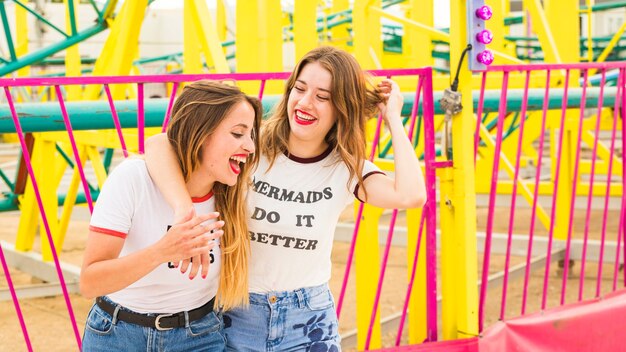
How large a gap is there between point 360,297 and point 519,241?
2.69 meters

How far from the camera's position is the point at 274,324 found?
2438mm

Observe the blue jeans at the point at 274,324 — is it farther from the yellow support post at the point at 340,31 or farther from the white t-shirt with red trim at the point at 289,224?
the yellow support post at the point at 340,31

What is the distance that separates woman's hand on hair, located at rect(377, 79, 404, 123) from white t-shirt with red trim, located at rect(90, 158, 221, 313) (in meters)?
0.72

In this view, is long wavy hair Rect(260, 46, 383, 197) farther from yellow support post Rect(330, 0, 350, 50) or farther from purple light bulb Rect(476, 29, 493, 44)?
yellow support post Rect(330, 0, 350, 50)

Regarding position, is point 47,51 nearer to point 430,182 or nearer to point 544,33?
point 544,33

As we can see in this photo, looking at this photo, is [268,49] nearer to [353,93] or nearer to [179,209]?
[353,93]

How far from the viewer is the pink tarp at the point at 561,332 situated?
3.44 metres

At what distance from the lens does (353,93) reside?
8.27ft

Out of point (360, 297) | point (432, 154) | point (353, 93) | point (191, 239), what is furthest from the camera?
point (360, 297)

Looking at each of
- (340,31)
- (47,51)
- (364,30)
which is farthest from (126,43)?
(340,31)

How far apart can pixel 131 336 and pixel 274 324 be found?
1.41ft

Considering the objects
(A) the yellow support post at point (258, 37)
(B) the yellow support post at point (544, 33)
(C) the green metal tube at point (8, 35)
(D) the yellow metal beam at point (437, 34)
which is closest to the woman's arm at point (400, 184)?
(A) the yellow support post at point (258, 37)

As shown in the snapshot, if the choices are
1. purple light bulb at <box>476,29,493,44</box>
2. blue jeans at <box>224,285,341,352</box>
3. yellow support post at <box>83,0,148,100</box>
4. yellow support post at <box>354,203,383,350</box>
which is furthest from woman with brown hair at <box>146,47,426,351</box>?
yellow support post at <box>83,0,148,100</box>

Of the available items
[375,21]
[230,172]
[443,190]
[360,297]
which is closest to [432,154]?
[443,190]
